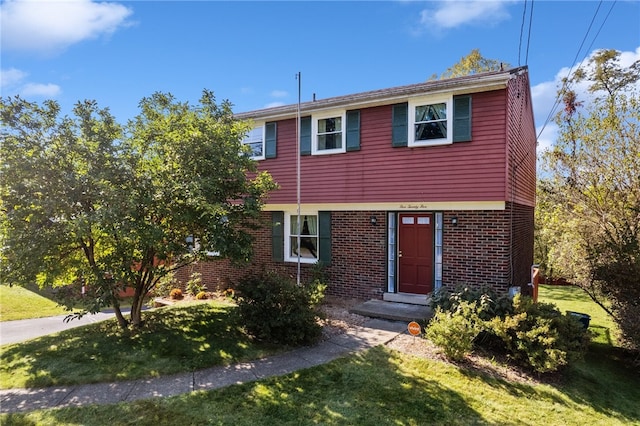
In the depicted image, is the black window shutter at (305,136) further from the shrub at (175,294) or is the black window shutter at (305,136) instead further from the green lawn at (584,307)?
the green lawn at (584,307)

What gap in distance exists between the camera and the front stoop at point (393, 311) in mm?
8234

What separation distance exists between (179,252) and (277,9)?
6.66 metres

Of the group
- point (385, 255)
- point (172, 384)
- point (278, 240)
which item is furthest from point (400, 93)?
point (172, 384)

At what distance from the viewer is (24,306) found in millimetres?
12734

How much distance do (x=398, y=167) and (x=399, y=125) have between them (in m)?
1.11

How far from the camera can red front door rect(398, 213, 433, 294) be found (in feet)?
31.5

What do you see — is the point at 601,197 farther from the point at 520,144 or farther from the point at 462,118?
the point at 462,118

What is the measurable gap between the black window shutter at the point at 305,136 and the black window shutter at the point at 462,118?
163 inches

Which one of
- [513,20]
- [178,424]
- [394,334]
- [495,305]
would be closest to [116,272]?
[178,424]

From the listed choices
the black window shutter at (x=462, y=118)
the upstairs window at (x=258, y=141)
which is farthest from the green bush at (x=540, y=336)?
the upstairs window at (x=258, y=141)

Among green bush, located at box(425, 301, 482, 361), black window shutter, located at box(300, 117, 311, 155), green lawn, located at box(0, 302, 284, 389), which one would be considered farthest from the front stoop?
black window shutter, located at box(300, 117, 311, 155)

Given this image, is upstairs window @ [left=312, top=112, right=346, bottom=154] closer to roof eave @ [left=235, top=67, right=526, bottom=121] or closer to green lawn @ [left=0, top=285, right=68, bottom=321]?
roof eave @ [left=235, top=67, right=526, bottom=121]

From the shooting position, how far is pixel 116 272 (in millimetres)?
6289

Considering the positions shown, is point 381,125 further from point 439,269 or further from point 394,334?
point 394,334
